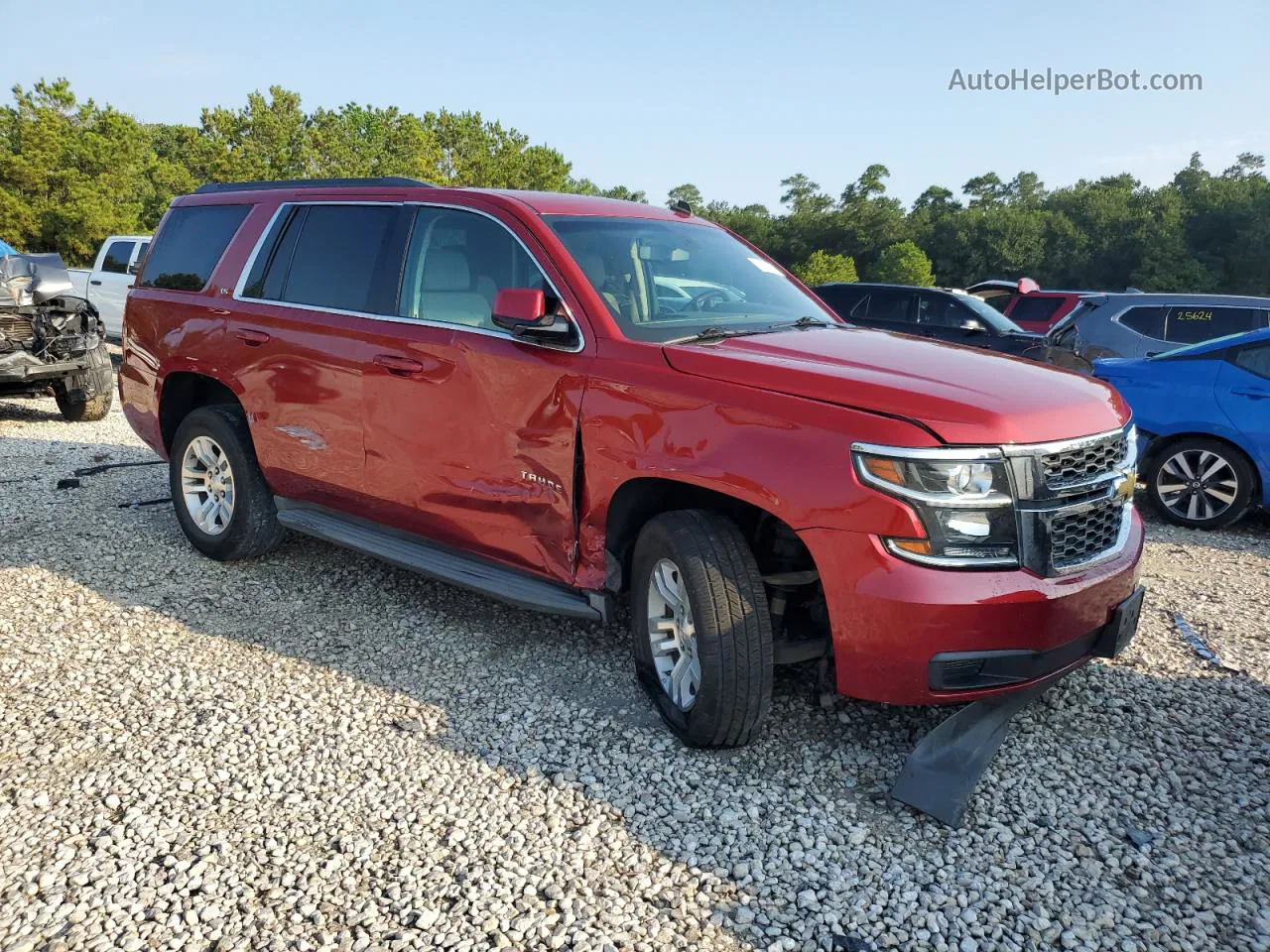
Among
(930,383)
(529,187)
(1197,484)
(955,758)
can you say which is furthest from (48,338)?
(529,187)

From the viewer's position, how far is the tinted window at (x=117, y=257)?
49.4 ft

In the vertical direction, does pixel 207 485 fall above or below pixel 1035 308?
below

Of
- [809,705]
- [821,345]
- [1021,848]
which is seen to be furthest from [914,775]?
[821,345]

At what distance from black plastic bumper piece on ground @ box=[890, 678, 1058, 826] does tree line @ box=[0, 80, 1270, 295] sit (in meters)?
32.1

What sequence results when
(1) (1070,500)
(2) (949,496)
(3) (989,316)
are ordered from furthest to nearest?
(3) (989,316) < (1) (1070,500) < (2) (949,496)

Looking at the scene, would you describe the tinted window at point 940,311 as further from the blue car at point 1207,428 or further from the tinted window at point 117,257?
the tinted window at point 117,257

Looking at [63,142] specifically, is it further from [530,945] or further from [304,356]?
[530,945]

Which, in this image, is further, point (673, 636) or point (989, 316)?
point (989, 316)

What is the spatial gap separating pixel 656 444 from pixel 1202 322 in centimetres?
973

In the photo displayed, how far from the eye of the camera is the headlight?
2.78m

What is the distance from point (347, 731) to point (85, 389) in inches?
308

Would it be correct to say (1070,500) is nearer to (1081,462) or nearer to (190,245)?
(1081,462)

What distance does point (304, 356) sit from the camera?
4.51 metres

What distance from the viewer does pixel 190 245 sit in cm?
536
